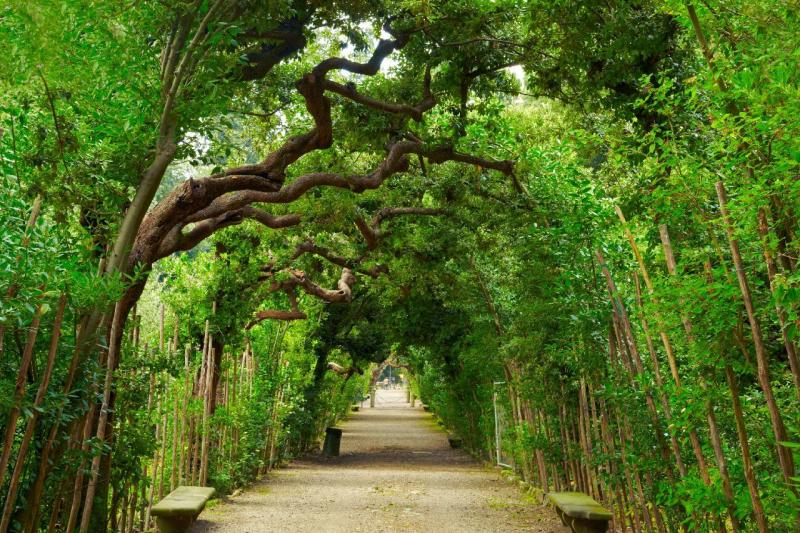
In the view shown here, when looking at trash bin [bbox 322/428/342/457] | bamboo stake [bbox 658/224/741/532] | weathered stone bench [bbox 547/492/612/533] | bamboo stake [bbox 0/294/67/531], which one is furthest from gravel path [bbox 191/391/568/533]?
bamboo stake [bbox 0/294/67/531]

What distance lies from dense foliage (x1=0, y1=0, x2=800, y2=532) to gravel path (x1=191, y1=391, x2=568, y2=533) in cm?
58

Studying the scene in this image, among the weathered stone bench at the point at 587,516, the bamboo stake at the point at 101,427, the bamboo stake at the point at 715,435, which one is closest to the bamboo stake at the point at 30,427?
the bamboo stake at the point at 101,427

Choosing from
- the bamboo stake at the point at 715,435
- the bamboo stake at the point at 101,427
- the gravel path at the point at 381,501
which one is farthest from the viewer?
the gravel path at the point at 381,501

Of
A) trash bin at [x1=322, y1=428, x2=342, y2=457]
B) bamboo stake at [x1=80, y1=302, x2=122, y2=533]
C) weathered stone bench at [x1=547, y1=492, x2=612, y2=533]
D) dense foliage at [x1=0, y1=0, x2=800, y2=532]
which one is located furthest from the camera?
trash bin at [x1=322, y1=428, x2=342, y2=457]

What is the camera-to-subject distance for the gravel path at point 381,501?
7.62m

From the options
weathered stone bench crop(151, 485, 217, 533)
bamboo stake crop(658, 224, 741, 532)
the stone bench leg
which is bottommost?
the stone bench leg

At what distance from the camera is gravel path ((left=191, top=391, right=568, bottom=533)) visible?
25.0 feet

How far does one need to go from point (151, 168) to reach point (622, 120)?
3999 millimetres

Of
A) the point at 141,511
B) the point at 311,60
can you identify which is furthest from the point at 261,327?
the point at 141,511

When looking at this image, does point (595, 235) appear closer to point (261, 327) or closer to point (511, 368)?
point (511, 368)

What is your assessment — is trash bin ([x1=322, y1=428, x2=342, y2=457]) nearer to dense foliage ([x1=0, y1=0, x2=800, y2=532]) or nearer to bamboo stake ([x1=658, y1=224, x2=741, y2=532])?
dense foliage ([x1=0, y1=0, x2=800, y2=532])

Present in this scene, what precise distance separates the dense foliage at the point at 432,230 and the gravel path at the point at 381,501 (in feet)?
1.90

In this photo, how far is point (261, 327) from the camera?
1140cm

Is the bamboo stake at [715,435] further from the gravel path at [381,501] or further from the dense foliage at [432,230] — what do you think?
the gravel path at [381,501]
